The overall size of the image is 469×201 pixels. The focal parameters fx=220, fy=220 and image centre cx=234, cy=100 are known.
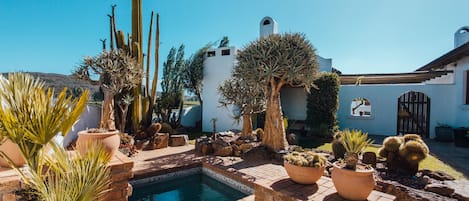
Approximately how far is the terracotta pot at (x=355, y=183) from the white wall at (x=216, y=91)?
1018cm

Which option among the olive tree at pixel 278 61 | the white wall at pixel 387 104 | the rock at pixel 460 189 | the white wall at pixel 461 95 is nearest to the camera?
the rock at pixel 460 189

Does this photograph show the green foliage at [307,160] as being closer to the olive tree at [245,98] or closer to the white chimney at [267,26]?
the olive tree at [245,98]

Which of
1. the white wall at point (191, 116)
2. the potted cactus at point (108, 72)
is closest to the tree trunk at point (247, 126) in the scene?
the potted cactus at point (108, 72)

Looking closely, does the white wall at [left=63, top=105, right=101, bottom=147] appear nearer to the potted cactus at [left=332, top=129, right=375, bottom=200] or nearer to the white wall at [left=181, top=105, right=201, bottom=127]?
the white wall at [left=181, top=105, right=201, bottom=127]

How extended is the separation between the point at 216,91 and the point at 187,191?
8746 millimetres

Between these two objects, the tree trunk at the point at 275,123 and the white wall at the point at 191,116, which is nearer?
the tree trunk at the point at 275,123

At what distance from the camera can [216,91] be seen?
46.8 ft

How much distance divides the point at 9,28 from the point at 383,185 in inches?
526

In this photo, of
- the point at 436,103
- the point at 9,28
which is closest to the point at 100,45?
the point at 9,28

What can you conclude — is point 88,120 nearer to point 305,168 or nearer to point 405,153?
point 305,168

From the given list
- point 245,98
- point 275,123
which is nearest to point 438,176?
point 275,123

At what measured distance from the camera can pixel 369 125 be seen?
13.5m

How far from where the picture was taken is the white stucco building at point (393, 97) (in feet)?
37.6

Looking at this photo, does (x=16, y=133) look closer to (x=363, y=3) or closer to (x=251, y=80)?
(x=251, y=80)
